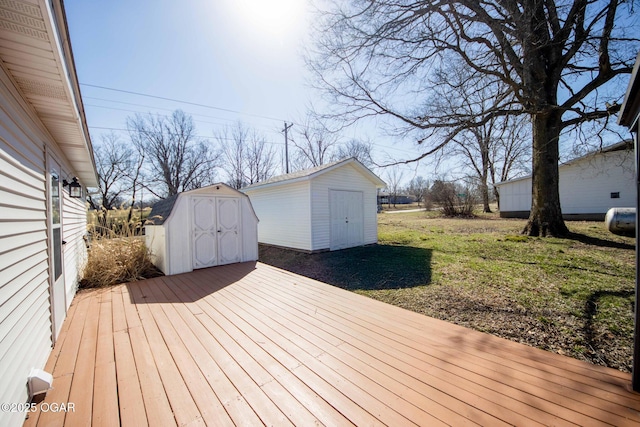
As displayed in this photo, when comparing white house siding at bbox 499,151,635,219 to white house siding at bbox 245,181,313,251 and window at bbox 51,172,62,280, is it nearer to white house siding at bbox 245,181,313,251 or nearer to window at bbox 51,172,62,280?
white house siding at bbox 245,181,313,251

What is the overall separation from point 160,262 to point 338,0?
8147 millimetres

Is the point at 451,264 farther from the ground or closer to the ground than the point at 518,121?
closer to the ground

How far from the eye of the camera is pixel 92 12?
6227 millimetres

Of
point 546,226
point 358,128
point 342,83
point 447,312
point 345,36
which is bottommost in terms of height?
point 447,312

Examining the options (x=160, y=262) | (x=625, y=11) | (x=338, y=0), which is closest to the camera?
(x=625, y=11)

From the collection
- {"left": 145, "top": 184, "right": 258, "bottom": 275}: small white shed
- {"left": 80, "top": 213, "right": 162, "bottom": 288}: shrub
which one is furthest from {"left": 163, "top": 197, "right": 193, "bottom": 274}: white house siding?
{"left": 80, "top": 213, "right": 162, "bottom": 288}: shrub

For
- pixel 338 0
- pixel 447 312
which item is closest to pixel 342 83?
pixel 338 0

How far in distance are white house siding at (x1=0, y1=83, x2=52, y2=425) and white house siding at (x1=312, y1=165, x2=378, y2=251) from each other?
20.2ft

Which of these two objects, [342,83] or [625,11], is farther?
[342,83]

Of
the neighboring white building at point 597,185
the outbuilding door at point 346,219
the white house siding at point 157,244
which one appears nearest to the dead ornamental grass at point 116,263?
the white house siding at point 157,244

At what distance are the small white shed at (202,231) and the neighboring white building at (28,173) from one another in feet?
9.02

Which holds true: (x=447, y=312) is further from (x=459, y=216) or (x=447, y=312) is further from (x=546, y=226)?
(x=459, y=216)

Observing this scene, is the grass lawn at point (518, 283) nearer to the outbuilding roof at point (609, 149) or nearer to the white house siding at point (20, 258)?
the outbuilding roof at point (609, 149)

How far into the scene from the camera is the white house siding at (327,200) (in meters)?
8.20
